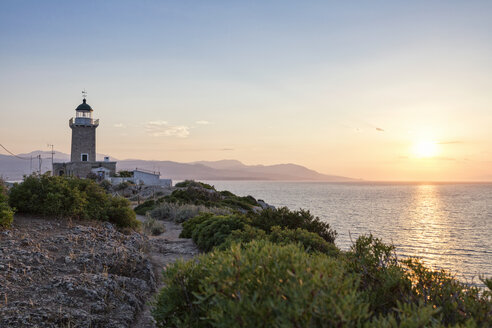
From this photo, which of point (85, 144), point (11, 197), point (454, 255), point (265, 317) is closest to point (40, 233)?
point (11, 197)

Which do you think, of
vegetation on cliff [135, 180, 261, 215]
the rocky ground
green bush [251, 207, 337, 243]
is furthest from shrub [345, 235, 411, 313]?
vegetation on cliff [135, 180, 261, 215]

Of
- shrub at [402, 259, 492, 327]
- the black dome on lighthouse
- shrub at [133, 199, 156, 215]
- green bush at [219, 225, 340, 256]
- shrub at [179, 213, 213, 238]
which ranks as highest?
the black dome on lighthouse

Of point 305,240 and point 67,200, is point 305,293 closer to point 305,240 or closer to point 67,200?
point 305,240

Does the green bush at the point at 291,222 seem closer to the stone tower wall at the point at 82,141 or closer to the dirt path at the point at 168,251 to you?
the dirt path at the point at 168,251

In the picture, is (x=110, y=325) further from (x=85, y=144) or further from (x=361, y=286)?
(x=85, y=144)

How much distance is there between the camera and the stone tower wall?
182 ft

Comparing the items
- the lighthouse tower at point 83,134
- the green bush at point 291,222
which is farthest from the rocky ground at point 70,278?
the lighthouse tower at point 83,134

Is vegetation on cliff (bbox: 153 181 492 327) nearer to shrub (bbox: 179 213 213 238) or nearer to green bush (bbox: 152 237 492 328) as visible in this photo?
green bush (bbox: 152 237 492 328)

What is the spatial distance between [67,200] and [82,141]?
49.0 metres

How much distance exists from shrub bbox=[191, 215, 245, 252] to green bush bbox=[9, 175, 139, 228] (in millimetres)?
2905

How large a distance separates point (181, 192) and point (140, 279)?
2326 centimetres

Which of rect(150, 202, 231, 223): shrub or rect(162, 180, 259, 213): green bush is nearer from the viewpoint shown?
rect(150, 202, 231, 223): shrub

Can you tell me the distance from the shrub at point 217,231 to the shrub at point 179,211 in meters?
8.34

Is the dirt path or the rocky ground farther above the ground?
the rocky ground
